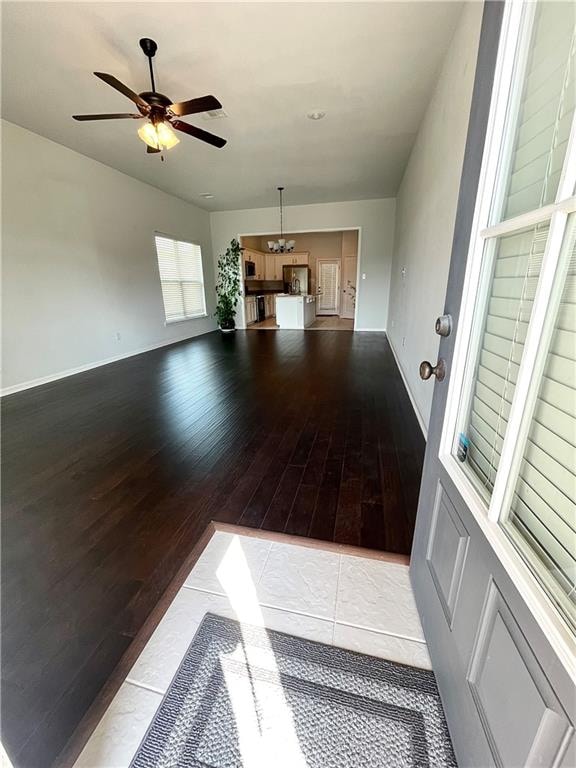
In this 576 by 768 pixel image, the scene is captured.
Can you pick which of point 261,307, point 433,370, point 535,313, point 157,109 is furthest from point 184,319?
point 535,313

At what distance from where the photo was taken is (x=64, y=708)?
0.93m

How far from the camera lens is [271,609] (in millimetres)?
1208

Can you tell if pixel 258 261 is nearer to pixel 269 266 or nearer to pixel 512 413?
pixel 269 266

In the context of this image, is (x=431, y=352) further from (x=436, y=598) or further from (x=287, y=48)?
(x=287, y=48)

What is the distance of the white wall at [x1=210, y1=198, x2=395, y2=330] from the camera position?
6.57 metres

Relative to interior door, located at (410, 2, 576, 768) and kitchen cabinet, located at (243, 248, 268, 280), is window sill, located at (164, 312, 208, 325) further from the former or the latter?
interior door, located at (410, 2, 576, 768)

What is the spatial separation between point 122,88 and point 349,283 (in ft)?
29.5

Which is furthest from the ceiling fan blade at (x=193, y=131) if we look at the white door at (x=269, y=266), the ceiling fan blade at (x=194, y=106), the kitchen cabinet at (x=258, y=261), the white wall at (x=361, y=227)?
the white door at (x=269, y=266)

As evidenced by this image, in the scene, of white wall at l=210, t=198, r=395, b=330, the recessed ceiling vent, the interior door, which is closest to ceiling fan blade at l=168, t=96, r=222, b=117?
the recessed ceiling vent

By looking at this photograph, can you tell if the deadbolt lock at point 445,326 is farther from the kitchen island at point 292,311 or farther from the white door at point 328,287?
the white door at point 328,287

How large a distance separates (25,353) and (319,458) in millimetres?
3829

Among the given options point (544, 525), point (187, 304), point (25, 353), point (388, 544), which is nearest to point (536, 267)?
point (544, 525)

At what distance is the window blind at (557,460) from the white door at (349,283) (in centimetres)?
1010

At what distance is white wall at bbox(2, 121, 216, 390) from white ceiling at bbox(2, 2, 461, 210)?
0.42 meters
